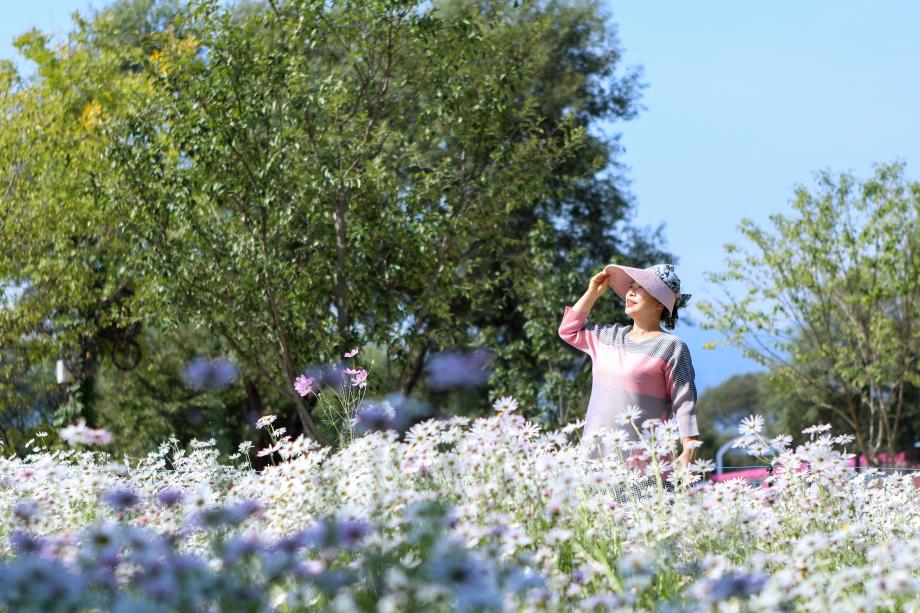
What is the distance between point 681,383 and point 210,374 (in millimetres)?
16943

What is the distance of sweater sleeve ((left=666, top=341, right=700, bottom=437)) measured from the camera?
514 centimetres

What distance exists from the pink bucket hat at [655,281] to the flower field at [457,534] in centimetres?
108

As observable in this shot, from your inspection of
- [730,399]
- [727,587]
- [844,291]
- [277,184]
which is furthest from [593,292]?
[730,399]

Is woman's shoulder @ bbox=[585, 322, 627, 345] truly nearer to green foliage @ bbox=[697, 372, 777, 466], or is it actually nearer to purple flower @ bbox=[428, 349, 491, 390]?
purple flower @ bbox=[428, 349, 491, 390]

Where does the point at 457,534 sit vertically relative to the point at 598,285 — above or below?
below

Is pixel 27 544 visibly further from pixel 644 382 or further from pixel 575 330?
pixel 575 330

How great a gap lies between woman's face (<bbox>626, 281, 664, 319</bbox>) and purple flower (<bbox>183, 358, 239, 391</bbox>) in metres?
15.8

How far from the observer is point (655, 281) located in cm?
548

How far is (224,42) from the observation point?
37.7 feet

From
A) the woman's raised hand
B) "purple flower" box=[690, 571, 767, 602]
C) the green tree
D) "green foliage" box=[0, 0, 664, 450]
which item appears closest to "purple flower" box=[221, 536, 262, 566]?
"purple flower" box=[690, 571, 767, 602]

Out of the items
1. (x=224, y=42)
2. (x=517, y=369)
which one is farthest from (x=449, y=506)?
(x=517, y=369)

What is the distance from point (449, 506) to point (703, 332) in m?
16.8

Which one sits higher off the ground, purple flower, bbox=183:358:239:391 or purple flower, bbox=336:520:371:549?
purple flower, bbox=183:358:239:391

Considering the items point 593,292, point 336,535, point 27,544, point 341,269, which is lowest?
point 336,535
